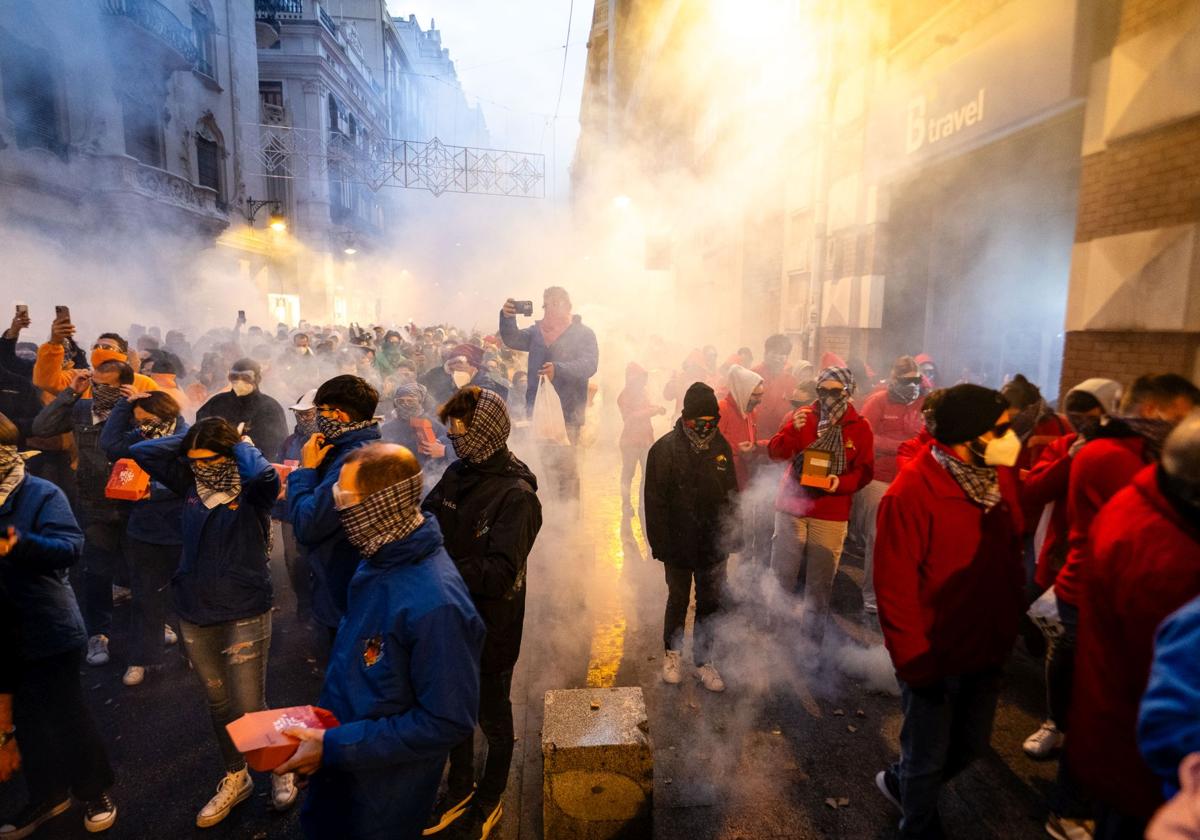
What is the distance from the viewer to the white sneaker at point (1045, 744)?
3.26m

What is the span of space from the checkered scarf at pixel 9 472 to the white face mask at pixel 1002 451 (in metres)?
3.79

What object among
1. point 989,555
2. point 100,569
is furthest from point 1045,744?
point 100,569

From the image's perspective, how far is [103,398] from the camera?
4.34 m

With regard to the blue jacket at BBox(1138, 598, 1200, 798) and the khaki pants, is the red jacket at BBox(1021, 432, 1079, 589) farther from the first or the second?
the blue jacket at BBox(1138, 598, 1200, 798)

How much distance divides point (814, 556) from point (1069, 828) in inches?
68.2

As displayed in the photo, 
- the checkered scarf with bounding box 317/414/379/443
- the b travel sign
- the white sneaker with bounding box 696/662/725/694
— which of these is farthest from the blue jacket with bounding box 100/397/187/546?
the b travel sign

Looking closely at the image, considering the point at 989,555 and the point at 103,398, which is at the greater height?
the point at 103,398

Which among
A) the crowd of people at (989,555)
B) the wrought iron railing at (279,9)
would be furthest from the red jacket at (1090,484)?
the wrought iron railing at (279,9)

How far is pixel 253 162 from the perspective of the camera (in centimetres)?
2523

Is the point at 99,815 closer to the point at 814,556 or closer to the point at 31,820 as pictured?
the point at 31,820

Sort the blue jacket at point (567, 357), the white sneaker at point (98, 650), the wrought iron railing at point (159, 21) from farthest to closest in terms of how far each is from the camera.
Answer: the wrought iron railing at point (159, 21)
the blue jacket at point (567, 357)
the white sneaker at point (98, 650)

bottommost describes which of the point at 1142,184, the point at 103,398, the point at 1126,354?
the point at 103,398

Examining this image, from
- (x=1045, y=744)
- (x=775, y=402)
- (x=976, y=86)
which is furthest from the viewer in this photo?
(x=976, y=86)

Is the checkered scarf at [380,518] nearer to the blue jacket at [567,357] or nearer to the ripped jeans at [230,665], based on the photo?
the ripped jeans at [230,665]
